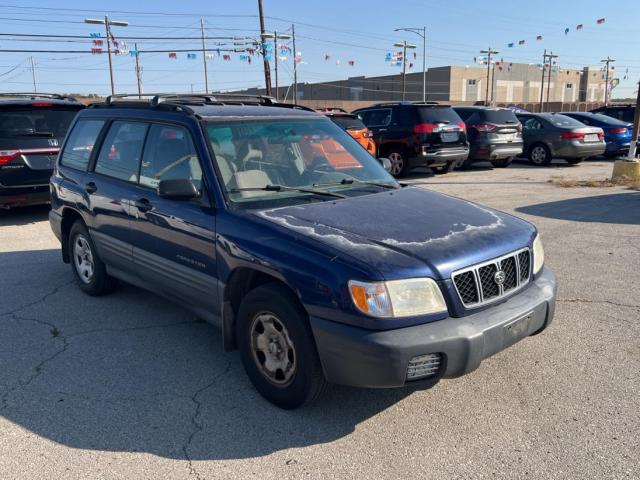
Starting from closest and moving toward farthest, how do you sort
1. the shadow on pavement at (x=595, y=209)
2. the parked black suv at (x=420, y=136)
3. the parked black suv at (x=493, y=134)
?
1. the shadow on pavement at (x=595, y=209)
2. the parked black suv at (x=420, y=136)
3. the parked black suv at (x=493, y=134)

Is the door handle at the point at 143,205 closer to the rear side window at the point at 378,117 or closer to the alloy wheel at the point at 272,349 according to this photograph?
the alloy wheel at the point at 272,349

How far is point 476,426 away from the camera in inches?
128

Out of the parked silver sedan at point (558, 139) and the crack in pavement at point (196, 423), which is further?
the parked silver sedan at point (558, 139)

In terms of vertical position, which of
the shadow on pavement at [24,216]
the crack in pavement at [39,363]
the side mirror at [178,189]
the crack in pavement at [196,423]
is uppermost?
the side mirror at [178,189]

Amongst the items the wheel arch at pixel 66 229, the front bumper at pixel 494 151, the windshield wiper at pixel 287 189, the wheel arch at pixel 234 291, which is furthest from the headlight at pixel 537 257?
the front bumper at pixel 494 151

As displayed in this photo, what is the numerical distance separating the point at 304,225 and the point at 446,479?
61.2 inches

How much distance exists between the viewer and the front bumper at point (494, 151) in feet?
48.7

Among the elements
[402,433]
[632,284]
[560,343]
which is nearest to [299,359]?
[402,433]

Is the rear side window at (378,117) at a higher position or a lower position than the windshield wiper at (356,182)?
higher

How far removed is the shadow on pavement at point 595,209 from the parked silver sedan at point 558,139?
5.33 metres

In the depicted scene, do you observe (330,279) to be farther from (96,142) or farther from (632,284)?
(632,284)

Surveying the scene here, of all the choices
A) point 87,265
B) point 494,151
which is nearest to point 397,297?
point 87,265

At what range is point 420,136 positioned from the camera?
43.2 feet

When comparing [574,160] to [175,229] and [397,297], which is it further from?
[397,297]
